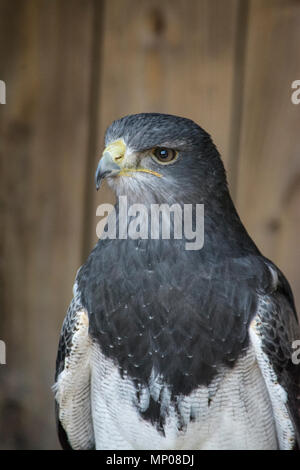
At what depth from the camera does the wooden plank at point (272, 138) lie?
11.4 ft

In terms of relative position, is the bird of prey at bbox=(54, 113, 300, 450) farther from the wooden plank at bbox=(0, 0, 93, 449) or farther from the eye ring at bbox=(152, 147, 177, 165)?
the wooden plank at bbox=(0, 0, 93, 449)

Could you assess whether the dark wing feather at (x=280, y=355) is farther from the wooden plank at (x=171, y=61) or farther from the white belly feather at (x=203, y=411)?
the wooden plank at (x=171, y=61)

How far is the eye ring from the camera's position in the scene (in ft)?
7.94

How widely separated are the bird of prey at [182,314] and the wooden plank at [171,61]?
42.8 inches

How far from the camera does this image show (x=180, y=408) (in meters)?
2.53

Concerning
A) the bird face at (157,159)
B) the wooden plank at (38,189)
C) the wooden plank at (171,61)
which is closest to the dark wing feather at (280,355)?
the bird face at (157,159)

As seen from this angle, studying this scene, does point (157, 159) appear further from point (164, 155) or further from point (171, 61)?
point (171, 61)

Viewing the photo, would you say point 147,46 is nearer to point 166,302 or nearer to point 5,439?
point 166,302

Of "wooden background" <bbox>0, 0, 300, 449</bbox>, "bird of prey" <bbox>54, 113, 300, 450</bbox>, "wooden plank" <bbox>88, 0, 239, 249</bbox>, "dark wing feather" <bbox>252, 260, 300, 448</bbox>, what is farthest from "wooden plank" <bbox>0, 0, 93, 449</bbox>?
"dark wing feather" <bbox>252, 260, 300, 448</bbox>

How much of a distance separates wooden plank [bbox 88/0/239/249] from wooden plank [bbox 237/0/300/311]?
10 cm

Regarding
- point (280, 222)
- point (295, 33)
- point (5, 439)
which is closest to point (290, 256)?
point (280, 222)

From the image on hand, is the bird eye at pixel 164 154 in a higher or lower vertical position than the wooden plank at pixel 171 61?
lower

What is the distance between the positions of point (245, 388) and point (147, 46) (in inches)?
68.7

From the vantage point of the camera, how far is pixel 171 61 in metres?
3.55
